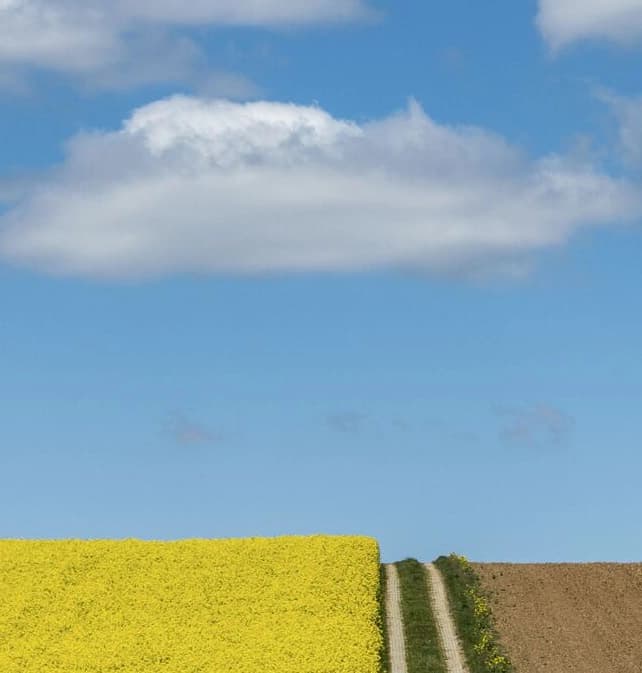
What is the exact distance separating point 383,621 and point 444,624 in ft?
9.04

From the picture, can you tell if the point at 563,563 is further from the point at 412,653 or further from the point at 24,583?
the point at 24,583

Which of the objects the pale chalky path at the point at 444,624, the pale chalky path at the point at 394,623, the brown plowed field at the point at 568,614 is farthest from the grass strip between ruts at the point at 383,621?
the brown plowed field at the point at 568,614

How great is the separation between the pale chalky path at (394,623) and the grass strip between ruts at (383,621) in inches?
5.3

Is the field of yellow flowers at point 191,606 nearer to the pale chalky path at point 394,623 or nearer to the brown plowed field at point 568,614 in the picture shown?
the pale chalky path at point 394,623

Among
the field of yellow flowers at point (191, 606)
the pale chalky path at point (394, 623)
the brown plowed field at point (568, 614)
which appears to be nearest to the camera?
the field of yellow flowers at point (191, 606)

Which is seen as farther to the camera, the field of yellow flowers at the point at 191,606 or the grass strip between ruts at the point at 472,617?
the grass strip between ruts at the point at 472,617

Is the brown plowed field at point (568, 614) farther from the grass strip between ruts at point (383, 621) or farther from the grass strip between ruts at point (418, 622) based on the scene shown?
the grass strip between ruts at point (383, 621)

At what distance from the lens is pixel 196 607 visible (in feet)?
181

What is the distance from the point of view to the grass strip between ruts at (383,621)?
49.6m

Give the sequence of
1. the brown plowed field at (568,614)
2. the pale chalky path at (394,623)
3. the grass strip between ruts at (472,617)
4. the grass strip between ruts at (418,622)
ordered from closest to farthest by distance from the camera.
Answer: the grass strip between ruts at (472,617) < the grass strip between ruts at (418,622) < the pale chalky path at (394,623) < the brown plowed field at (568,614)

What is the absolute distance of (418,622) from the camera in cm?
5553

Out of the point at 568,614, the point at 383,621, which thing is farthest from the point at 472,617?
the point at 568,614

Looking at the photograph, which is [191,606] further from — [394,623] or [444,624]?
[444,624]

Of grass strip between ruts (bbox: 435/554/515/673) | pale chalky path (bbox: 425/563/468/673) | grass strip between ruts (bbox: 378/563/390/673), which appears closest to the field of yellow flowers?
grass strip between ruts (bbox: 378/563/390/673)
